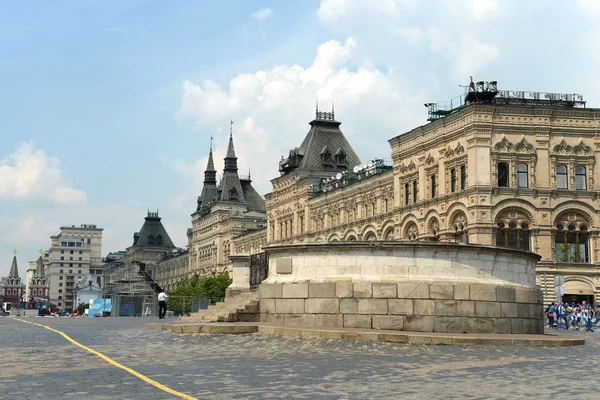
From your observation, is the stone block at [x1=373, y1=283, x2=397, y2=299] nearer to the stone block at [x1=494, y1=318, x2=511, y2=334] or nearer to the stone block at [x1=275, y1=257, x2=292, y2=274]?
the stone block at [x1=275, y1=257, x2=292, y2=274]

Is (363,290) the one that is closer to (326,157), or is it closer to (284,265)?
(284,265)

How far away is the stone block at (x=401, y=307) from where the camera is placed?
24312 mm

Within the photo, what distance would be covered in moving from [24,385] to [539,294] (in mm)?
18320

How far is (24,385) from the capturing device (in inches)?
530

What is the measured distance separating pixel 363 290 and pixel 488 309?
3.67 m

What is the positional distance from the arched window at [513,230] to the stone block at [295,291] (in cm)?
3337

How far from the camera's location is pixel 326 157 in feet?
307

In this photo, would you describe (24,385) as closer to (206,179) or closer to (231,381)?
(231,381)

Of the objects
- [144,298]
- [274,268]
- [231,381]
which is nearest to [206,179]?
[144,298]

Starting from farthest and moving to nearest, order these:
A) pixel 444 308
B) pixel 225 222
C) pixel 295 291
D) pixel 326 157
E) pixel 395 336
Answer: pixel 225 222 < pixel 326 157 < pixel 295 291 < pixel 444 308 < pixel 395 336

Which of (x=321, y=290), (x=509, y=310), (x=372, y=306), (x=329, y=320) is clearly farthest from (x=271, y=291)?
(x=509, y=310)

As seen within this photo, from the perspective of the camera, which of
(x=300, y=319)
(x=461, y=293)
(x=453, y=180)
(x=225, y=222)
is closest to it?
(x=461, y=293)

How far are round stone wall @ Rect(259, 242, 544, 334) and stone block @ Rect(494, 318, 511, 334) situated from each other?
0.10 feet

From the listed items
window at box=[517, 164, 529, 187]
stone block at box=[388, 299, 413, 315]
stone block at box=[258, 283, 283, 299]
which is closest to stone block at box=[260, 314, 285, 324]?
stone block at box=[258, 283, 283, 299]
